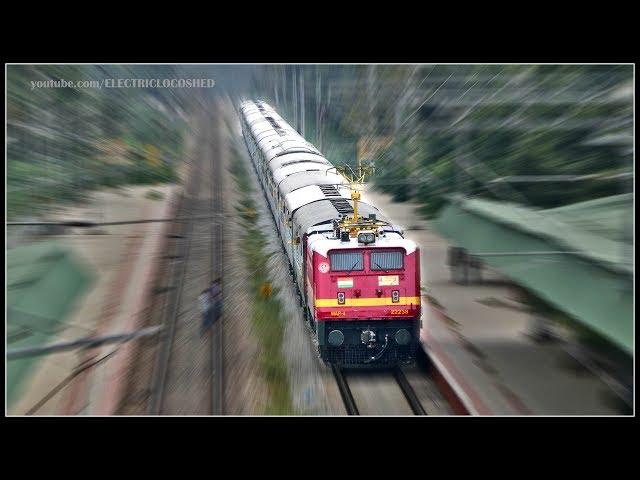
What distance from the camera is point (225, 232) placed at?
15.0 m

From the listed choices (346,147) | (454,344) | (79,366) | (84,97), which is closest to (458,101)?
(346,147)

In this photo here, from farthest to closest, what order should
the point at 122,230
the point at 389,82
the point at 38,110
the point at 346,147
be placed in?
the point at 346,147 → the point at 122,230 → the point at 389,82 → the point at 38,110

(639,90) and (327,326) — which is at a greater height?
(639,90)

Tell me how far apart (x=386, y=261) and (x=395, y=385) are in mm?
1831

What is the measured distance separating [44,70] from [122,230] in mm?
3369

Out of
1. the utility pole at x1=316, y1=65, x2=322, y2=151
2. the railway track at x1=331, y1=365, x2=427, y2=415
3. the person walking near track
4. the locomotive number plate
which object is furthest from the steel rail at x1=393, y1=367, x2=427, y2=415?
the utility pole at x1=316, y1=65, x2=322, y2=151

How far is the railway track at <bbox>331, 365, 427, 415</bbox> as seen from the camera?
10.7m

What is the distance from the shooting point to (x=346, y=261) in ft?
35.8

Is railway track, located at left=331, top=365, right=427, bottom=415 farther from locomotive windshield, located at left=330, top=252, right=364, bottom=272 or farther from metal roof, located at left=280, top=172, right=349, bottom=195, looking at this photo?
metal roof, located at left=280, top=172, right=349, bottom=195

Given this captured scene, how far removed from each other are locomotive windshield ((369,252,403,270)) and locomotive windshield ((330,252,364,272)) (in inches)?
6.9

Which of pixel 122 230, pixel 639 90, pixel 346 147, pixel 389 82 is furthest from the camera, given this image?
pixel 346 147

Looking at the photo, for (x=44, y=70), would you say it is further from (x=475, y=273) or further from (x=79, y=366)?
(x=475, y=273)

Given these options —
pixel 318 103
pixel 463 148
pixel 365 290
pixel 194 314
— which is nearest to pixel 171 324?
pixel 194 314

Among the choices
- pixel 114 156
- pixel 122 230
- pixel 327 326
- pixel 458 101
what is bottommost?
pixel 327 326
